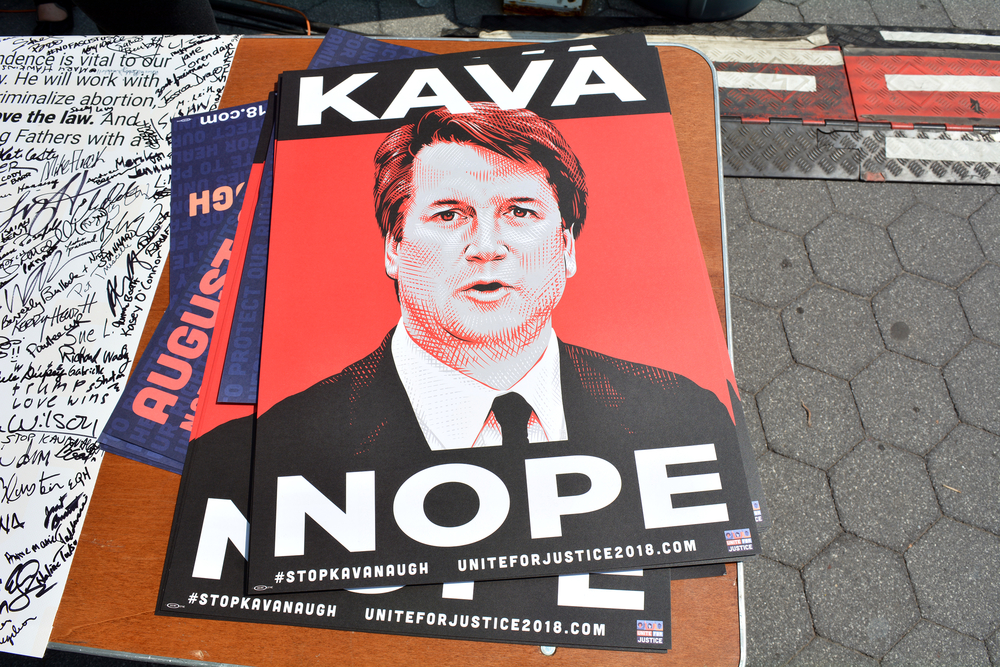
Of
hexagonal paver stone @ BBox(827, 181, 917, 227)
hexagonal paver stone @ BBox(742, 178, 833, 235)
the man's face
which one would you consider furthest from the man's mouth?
hexagonal paver stone @ BBox(827, 181, 917, 227)

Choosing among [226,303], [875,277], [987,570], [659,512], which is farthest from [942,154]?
[226,303]

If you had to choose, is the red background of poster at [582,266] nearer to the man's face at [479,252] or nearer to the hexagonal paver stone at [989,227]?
the man's face at [479,252]

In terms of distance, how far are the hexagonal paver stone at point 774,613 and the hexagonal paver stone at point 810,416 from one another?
0.30 meters

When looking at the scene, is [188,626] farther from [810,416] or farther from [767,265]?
[767,265]

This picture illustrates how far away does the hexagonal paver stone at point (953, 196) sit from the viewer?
5.58 feet

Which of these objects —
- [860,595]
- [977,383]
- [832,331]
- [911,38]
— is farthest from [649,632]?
[911,38]

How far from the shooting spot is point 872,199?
171cm

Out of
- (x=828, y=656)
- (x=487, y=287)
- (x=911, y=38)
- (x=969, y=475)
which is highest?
(x=911, y=38)

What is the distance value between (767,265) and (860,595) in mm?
906

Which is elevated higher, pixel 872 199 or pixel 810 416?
pixel 872 199

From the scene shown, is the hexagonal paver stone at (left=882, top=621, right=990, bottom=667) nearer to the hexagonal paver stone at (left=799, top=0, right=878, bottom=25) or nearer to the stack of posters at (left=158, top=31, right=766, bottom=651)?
the stack of posters at (left=158, top=31, right=766, bottom=651)

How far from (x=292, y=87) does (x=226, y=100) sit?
13cm

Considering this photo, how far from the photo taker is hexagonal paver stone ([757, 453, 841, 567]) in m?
1.40

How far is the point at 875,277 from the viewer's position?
5.36 ft
